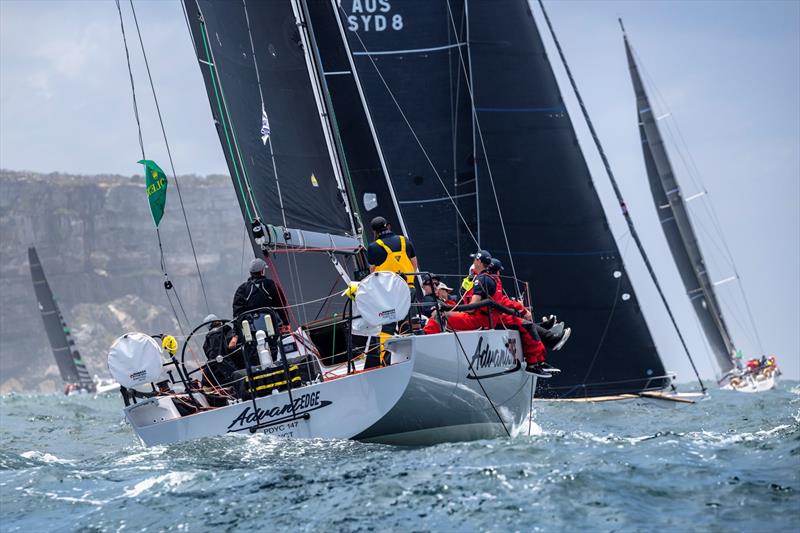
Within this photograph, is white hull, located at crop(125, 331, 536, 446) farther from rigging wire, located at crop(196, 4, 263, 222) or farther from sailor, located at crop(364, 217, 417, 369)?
rigging wire, located at crop(196, 4, 263, 222)

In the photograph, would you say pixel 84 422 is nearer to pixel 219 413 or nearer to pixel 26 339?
pixel 219 413

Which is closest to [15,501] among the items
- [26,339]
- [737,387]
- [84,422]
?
[84,422]

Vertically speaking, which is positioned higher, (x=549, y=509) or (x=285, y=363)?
(x=285, y=363)

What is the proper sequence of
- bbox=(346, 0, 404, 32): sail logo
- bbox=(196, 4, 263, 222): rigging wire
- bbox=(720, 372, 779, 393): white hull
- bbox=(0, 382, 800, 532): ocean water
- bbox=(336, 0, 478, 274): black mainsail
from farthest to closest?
bbox=(720, 372, 779, 393): white hull < bbox=(346, 0, 404, 32): sail logo < bbox=(336, 0, 478, 274): black mainsail < bbox=(196, 4, 263, 222): rigging wire < bbox=(0, 382, 800, 532): ocean water

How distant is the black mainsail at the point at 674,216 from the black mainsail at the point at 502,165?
14.6m

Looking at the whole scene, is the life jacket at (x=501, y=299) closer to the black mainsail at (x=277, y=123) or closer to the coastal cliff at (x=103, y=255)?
the black mainsail at (x=277, y=123)

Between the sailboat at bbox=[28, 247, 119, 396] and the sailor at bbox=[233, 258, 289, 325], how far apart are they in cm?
5118

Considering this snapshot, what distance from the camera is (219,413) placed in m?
7.63

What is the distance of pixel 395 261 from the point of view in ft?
29.1

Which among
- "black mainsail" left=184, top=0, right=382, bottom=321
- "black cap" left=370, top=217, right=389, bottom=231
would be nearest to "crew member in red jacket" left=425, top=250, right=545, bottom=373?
"black cap" left=370, top=217, right=389, bottom=231

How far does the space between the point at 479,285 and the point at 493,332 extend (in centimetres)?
44

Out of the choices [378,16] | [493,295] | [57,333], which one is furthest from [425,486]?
[57,333]

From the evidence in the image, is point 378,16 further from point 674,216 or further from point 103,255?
point 103,255

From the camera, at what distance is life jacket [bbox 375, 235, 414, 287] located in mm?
8844
